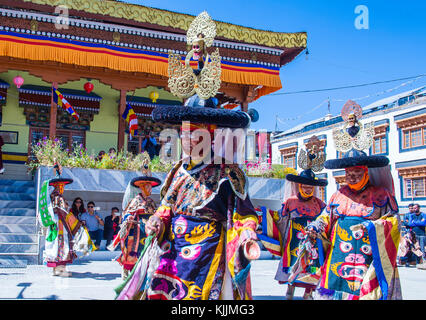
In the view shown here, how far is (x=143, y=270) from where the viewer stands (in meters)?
3.60

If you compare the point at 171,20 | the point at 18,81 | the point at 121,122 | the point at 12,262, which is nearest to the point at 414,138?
the point at 171,20

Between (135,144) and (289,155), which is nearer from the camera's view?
(135,144)

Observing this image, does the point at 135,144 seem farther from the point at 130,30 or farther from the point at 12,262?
the point at 12,262

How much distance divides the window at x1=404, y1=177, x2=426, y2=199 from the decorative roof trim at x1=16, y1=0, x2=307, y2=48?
11696mm

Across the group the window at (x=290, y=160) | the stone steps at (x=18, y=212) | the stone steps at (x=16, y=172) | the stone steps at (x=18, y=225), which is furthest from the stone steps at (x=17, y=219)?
the window at (x=290, y=160)

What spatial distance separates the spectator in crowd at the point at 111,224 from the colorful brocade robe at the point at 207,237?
8.87m

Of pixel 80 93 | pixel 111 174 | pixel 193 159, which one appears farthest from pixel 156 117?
pixel 80 93

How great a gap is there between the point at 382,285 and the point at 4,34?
40.6 feet

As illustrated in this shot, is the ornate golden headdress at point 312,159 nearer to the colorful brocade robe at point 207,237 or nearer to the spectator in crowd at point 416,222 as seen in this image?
the colorful brocade robe at point 207,237

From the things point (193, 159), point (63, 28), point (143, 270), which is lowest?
point (143, 270)

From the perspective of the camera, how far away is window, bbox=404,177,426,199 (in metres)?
23.2

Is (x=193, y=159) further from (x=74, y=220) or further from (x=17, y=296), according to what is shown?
(x=74, y=220)

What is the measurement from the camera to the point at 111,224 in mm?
12469

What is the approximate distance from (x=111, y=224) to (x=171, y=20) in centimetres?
670
